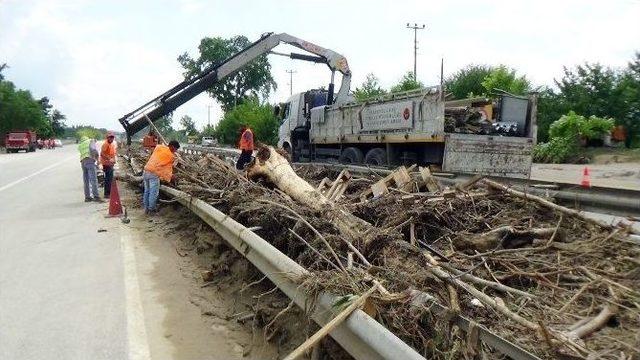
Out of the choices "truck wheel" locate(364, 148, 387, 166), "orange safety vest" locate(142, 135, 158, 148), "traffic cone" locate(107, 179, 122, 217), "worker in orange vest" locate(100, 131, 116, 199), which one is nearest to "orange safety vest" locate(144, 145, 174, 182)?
"traffic cone" locate(107, 179, 122, 217)

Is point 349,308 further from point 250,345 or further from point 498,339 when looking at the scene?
point 250,345

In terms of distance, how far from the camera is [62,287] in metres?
5.37

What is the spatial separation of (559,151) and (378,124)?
1571 cm

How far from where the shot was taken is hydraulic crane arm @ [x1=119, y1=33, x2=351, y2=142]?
18156mm

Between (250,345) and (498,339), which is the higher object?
(498,339)

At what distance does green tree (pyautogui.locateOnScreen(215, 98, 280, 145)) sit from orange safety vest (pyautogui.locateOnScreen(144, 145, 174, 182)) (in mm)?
36971

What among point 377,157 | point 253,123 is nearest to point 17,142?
point 253,123

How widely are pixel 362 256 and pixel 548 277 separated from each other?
135 cm

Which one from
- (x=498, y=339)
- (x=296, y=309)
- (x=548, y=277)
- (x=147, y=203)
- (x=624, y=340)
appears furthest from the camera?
(x=147, y=203)

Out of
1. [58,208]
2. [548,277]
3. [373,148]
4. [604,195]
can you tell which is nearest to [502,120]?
[373,148]

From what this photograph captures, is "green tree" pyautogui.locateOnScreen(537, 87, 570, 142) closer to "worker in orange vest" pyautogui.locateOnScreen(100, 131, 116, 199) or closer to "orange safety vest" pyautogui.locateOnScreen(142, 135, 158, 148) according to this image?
"orange safety vest" pyautogui.locateOnScreen(142, 135, 158, 148)

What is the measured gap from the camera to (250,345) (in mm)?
4008

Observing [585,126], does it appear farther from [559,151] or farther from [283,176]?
[283,176]

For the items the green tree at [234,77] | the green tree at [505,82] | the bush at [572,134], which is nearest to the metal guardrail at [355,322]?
the bush at [572,134]
